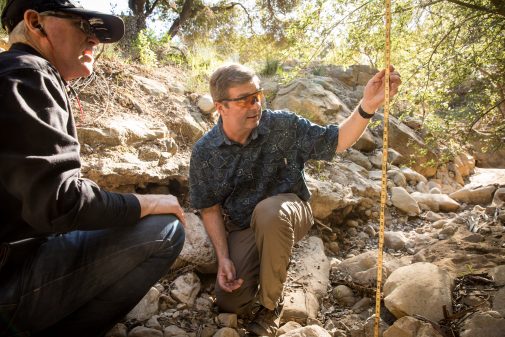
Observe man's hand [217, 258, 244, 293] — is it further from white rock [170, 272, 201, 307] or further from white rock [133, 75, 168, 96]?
white rock [133, 75, 168, 96]

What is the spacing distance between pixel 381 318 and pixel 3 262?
87.9 inches

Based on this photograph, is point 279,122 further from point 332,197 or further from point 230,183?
point 332,197

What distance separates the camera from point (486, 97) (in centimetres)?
473

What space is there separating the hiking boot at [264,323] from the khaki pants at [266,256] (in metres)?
0.09

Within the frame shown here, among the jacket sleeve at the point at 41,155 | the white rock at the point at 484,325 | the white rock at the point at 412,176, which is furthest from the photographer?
the white rock at the point at 412,176

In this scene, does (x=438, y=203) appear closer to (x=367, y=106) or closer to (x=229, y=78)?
(x=367, y=106)

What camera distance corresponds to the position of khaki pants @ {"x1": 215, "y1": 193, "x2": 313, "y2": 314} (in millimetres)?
2391

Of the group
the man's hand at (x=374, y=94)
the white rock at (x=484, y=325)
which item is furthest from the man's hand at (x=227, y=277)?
the man's hand at (x=374, y=94)

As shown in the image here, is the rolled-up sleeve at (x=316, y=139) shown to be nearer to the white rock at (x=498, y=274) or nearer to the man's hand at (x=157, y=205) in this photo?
the man's hand at (x=157, y=205)

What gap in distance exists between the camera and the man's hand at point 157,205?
183cm

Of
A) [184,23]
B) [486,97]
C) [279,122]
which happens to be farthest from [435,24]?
[184,23]

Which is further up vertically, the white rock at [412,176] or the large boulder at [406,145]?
the large boulder at [406,145]

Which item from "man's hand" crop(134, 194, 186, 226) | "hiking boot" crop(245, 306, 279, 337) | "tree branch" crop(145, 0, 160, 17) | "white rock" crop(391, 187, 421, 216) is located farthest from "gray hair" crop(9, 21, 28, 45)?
"tree branch" crop(145, 0, 160, 17)

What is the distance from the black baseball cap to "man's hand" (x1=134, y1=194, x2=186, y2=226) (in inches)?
33.8
